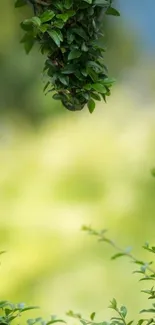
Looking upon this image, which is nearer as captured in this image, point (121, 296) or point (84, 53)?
point (84, 53)

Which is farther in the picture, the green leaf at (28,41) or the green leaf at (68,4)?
the green leaf at (28,41)

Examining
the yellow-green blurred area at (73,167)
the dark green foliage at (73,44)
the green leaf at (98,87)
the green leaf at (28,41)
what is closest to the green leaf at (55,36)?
the dark green foliage at (73,44)

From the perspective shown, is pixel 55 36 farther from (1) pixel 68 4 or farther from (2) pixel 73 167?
(2) pixel 73 167

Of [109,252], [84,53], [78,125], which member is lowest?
[109,252]

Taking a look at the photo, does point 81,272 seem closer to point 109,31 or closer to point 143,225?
point 143,225

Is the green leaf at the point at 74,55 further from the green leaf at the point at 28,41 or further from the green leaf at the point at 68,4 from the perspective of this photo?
the green leaf at the point at 28,41

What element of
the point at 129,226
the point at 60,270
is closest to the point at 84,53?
the point at 129,226

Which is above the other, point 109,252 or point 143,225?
point 143,225
